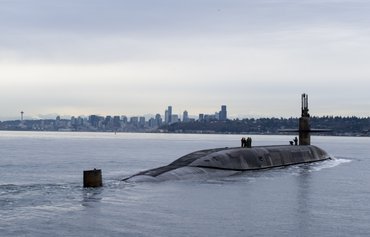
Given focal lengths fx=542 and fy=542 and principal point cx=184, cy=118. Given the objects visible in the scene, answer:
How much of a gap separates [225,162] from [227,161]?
1.29 ft

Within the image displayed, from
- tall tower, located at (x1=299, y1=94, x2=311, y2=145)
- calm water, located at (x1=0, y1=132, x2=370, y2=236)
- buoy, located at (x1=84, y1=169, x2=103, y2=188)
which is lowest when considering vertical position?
calm water, located at (x1=0, y1=132, x2=370, y2=236)

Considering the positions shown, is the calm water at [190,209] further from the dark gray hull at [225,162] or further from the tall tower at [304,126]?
the tall tower at [304,126]

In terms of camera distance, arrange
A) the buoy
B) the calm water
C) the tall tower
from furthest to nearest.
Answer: the tall tower < the buoy < the calm water

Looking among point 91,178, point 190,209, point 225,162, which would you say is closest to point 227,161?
point 225,162

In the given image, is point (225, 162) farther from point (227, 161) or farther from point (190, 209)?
point (190, 209)

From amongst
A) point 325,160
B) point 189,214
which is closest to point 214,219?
point 189,214

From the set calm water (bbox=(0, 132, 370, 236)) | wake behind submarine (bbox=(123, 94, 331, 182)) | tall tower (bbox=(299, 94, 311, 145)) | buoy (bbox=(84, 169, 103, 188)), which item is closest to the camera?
calm water (bbox=(0, 132, 370, 236))

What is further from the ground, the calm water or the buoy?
the buoy

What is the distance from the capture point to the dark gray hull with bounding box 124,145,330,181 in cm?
3741

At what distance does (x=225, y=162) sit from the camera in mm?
43000

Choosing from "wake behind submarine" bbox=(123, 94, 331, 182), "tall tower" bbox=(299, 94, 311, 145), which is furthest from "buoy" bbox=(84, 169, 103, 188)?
"tall tower" bbox=(299, 94, 311, 145)

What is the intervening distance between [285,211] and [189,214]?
15.5 ft

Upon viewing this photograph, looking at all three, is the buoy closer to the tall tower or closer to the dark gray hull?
the dark gray hull

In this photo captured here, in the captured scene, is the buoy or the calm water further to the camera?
the buoy
